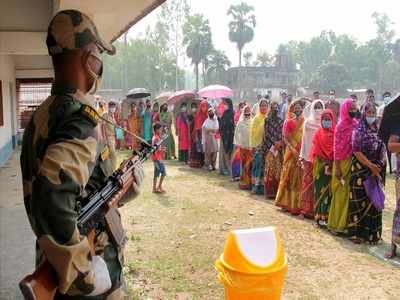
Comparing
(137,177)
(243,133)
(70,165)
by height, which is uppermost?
(70,165)

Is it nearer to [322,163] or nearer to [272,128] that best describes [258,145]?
[272,128]

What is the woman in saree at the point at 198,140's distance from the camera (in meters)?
11.5

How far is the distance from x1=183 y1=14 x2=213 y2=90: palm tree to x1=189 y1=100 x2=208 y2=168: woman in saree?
115 feet

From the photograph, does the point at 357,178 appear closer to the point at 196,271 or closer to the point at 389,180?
the point at 196,271

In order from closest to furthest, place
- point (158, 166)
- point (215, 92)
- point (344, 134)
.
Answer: point (344, 134) < point (158, 166) < point (215, 92)

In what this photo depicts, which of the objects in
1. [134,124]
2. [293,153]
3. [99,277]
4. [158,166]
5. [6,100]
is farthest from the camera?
[134,124]

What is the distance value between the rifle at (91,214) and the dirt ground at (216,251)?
2328 mm

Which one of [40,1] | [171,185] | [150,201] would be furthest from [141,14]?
[171,185]

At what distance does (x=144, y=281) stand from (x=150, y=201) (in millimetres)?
3625

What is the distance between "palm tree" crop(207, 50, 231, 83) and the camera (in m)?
46.5

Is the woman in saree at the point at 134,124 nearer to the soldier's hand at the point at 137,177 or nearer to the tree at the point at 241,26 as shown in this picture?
the soldier's hand at the point at 137,177

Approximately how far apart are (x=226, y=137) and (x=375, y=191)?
5.56 meters

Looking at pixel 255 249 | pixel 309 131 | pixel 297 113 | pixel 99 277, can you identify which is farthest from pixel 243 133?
pixel 99 277

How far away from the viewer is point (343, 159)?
5.28 metres
